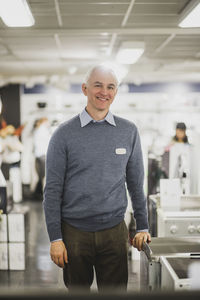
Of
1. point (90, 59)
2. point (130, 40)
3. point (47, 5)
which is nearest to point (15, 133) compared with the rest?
point (90, 59)

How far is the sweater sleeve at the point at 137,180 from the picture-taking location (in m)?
2.05

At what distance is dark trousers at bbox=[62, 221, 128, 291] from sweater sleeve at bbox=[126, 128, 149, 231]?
128 millimetres

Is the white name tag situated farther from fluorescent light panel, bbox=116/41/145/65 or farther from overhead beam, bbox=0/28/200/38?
fluorescent light panel, bbox=116/41/145/65

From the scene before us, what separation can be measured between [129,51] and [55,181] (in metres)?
3.50

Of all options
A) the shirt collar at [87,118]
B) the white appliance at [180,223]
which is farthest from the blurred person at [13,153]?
the shirt collar at [87,118]

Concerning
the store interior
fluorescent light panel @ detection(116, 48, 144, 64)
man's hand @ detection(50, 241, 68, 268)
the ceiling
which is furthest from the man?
fluorescent light panel @ detection(116, 48, 144, 64)

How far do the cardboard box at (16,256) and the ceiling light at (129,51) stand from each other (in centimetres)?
296

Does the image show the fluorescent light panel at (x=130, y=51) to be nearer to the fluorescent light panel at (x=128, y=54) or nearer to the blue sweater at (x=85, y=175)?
the fluorescent light panel at (x=128, y=54)

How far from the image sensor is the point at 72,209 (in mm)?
1938

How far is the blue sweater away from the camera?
6.21 ft

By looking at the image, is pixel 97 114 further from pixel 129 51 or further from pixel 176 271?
pixel 129 51

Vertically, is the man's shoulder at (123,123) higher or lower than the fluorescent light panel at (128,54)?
lower

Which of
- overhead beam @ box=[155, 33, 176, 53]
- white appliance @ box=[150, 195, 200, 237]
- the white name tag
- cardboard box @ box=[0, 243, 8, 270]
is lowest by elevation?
cardboard box @ box=[0, 243, 8, 270]

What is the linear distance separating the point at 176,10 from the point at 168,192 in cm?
183
